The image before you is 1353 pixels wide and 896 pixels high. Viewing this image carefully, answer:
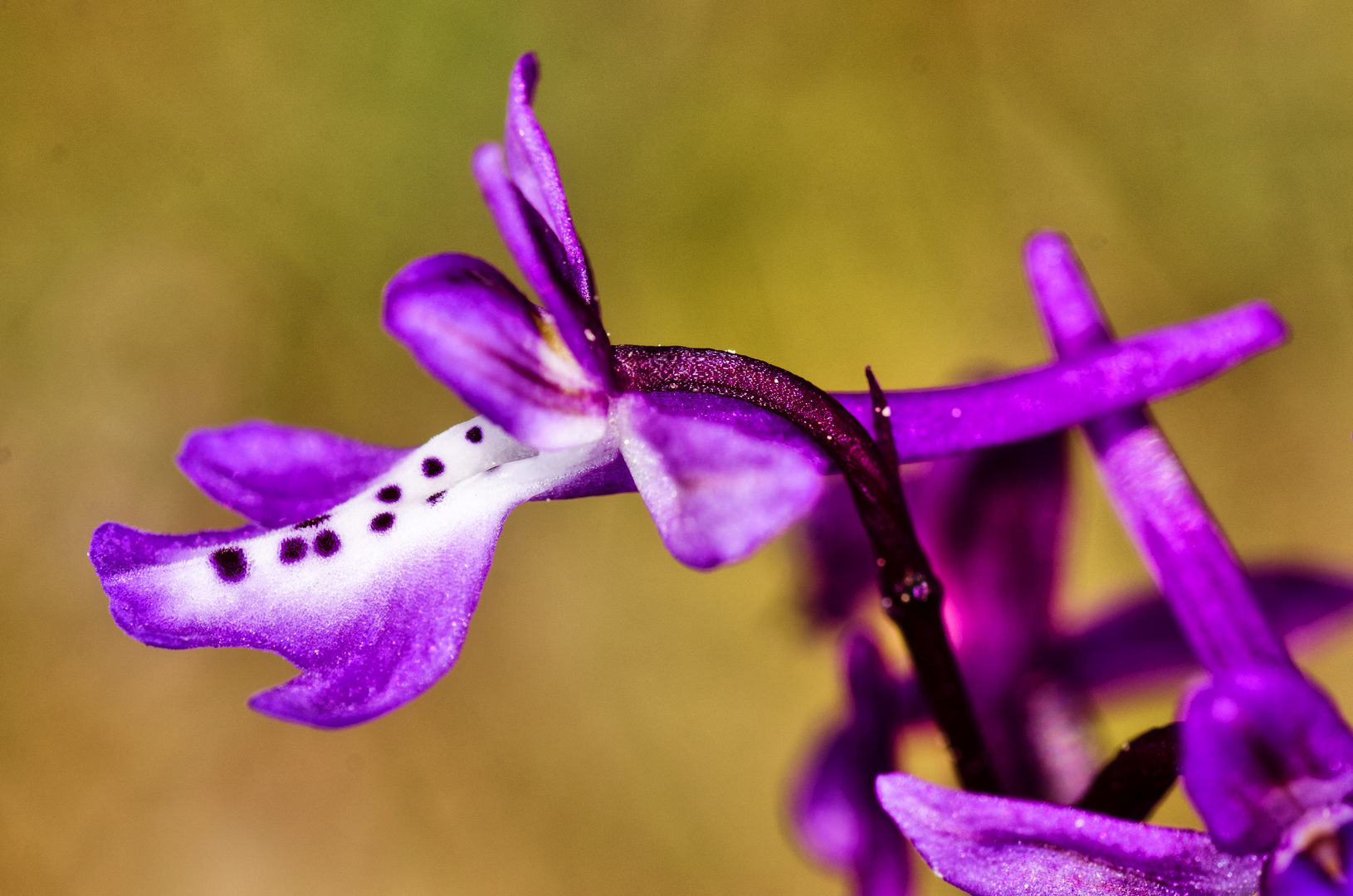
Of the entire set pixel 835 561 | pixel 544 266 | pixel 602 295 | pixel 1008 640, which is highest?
pixel 602 295

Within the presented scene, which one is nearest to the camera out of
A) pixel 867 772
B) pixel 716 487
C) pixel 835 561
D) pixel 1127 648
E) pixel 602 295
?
pixel 716 487

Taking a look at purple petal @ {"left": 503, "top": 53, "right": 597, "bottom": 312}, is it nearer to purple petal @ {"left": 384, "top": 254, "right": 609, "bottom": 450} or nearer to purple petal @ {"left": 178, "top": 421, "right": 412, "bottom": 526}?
purple petal @ {"left": 384, "top": 254, "right": 609, "bottom": 450}

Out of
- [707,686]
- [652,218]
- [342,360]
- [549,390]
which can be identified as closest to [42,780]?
[342,360]

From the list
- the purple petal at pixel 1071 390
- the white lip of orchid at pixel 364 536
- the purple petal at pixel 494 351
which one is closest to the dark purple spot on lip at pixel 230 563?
the white lip of orchid at pixel 364 536

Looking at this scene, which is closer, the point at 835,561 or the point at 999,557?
the point at 999,557

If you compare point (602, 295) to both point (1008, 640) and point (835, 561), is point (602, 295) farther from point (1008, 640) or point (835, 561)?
point (1008, 640)

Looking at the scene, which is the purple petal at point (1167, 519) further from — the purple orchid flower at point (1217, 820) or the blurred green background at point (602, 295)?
the blurred green background at point (602, 295)

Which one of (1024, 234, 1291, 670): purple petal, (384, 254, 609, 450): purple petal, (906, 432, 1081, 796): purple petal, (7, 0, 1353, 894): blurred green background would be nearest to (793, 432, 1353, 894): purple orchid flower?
(906, 432, 1081, 796): purple petal

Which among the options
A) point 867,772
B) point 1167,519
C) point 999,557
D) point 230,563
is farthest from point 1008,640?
point 230,563
